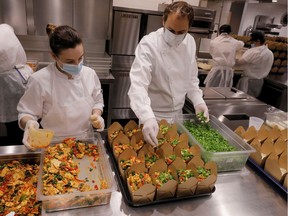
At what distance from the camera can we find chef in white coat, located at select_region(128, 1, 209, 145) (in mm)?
1593

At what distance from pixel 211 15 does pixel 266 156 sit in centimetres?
314

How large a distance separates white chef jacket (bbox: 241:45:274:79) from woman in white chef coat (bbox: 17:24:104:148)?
3.38 m

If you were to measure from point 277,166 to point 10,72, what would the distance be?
8.91ft

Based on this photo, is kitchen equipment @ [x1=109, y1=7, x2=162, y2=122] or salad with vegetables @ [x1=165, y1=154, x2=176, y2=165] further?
kitchen equipment @ [x1=109, y1=7, x2=162, y2=122]

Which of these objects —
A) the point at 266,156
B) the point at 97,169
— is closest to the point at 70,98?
the point at 97,169

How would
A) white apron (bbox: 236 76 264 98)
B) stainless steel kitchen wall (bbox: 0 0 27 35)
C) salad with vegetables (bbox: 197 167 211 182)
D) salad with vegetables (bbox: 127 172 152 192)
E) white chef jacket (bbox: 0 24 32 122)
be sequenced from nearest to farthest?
salad with vegetables (bbox: 127 172 152 192) → salad with vegetables (bbox: 197 167 211 182) → white chef jacket (bbox: 0 24 32 122) → stainless steel kitchen wall (bbox: 0 0 27 35) → white apron (bbox: 236 76 264 98)

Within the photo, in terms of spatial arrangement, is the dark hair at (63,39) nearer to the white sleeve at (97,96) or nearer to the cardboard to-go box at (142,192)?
the white sleeve at (97,96)

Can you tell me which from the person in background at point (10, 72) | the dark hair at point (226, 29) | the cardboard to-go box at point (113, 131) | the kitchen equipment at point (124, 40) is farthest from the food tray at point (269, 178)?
the dark hair at point (226, 29)

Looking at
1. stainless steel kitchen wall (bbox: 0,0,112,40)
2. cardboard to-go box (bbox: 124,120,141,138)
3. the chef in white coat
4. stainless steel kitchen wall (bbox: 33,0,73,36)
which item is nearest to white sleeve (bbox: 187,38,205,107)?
the chef in white coat

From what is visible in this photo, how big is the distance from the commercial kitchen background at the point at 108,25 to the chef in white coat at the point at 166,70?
1.45 m

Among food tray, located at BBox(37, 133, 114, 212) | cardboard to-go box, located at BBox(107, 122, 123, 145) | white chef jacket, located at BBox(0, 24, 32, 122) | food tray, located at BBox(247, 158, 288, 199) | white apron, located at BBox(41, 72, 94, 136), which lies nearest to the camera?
food tray, located at BBox(37, 133, 114, 212)

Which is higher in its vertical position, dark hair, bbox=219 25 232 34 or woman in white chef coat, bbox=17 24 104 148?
dark hair, bbox=219 25 232 34

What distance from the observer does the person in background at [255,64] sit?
4.07 m

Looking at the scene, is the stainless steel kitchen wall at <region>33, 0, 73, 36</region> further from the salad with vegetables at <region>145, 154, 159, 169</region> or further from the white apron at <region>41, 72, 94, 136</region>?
the salad with vegetables at <region>145, 154, 159, 169</region>
